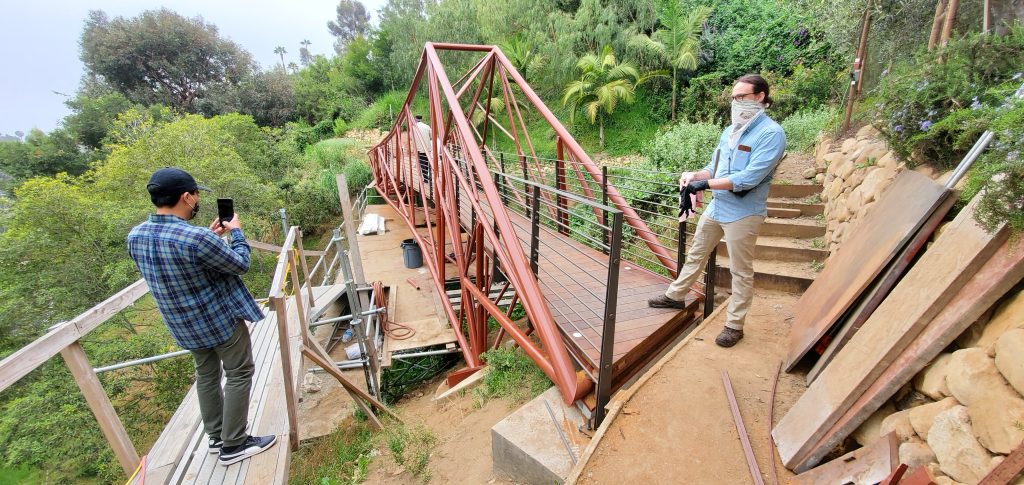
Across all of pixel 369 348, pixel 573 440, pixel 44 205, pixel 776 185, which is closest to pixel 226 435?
pixel 573 440

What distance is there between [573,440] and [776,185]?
4.33 m

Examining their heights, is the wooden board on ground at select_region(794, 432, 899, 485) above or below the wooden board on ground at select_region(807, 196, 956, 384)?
below

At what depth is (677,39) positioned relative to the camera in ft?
43.7

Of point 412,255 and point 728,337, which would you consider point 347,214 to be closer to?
point 412,255

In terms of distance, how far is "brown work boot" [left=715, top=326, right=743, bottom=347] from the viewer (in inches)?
105

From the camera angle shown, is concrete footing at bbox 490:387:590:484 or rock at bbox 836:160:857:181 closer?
concrete footing at bbox 490:387:590:484

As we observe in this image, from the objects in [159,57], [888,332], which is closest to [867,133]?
[888,332]

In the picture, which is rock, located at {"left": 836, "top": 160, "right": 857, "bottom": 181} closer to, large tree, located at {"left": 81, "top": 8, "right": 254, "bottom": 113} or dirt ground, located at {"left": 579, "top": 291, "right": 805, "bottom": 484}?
dirt ground, located at {"left": 579, "top": 291, "right": 805, "bottom": 484}

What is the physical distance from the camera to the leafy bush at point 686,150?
23.4 feet

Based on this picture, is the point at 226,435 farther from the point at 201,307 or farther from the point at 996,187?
the point at 996,187

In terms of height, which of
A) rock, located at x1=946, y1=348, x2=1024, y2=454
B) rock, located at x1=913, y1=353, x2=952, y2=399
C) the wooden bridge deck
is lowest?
the wooden bridge deck

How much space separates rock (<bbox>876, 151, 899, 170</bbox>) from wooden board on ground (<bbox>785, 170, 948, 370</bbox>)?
0.71m

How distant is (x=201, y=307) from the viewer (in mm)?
1871

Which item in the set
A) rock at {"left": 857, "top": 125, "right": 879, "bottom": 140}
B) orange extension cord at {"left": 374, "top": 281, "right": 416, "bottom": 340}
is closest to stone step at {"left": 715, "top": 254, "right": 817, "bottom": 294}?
rock at {"left": 857, "top": 125, "right": 879, "bottom": 140}
